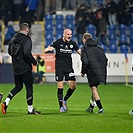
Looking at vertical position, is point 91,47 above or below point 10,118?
above

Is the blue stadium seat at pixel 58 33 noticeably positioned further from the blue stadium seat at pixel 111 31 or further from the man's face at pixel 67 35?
the man's face at pixel 67 35

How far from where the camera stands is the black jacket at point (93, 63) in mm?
15453

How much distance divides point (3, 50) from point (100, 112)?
64.5 ft

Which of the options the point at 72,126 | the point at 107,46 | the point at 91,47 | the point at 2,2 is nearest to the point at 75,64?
the point at 107,46

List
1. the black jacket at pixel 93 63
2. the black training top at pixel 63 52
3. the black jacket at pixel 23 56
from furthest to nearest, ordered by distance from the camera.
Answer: the black training top at pixel 63 52
the black jacket at pixel 93 63
the black jacket at pixel 23 56

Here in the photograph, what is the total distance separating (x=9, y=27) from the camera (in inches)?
1363

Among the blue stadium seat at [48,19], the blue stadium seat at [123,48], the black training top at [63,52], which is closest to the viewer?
the black training top at [63,52]

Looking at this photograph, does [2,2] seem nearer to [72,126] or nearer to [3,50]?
[3,50]

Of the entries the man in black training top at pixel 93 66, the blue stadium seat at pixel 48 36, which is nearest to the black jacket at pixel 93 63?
the man in black training top at pixel 93 66

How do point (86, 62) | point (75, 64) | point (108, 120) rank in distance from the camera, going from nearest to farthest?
point (108, 120), point (86, 62), point (75, 64)

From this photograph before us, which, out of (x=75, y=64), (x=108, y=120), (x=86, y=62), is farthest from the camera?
(x=75, y=64)

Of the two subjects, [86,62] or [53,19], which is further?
[53,19]

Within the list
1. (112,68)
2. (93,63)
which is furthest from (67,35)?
(112,68)

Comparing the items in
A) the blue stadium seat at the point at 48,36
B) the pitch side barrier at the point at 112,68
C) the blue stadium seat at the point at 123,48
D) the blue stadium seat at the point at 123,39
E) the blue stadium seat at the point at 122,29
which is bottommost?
the pitch side barrier at the point at 112,68
